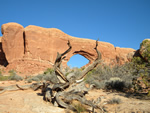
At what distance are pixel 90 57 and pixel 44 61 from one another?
1062 cm

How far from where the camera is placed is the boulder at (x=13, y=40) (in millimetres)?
22141

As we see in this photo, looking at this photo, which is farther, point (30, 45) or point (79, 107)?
→ point (30, 45)

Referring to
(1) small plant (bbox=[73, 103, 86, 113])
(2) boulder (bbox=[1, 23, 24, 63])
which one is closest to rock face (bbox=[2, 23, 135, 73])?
(2) boulder (bbox=[1, 23, 24, 63])

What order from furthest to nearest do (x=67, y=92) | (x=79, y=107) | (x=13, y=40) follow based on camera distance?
(x=13, y=40) → (x=67, y=92) → (x=79, y=107)

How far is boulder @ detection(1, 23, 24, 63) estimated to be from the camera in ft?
72.6

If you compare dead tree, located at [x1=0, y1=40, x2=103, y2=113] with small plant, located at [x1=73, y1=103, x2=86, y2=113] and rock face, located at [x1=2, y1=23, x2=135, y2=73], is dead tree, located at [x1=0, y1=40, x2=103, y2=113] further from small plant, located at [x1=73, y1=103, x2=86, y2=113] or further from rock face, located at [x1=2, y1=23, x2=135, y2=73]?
rock face, located at [x1=2, y1=23, x2=135, y2=73]

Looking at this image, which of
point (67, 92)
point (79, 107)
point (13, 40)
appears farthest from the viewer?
point (13, 40)

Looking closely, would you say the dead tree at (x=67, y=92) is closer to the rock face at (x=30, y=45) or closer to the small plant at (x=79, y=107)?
the small plant at (x=79, y=107)

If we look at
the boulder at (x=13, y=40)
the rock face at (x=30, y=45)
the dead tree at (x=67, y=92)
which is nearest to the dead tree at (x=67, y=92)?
the dead tree at (x=67, y=92)

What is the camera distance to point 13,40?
22.2m

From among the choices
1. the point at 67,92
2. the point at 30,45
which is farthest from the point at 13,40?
the point at 67,92

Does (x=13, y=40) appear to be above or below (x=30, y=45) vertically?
above

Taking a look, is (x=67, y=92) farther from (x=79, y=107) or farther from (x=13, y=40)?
(x=13, y=40)

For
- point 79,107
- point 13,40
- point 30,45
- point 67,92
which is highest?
point 13,40
